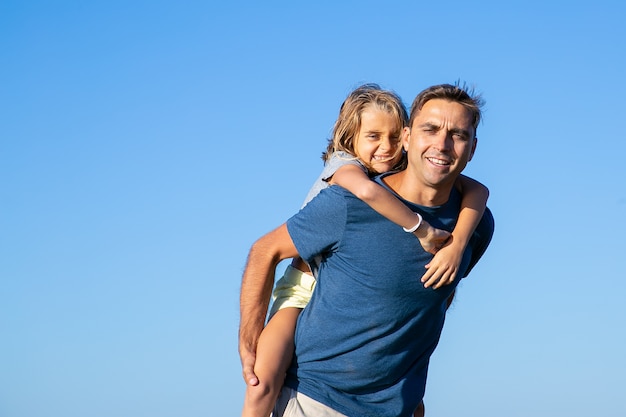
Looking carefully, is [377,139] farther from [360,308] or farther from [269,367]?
[269,367]

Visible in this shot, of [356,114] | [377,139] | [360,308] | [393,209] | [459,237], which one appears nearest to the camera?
[393,209]

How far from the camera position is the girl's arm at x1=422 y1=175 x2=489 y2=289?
4492 millimetres

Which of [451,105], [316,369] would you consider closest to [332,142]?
[451,105]

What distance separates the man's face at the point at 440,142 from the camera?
4.51 m

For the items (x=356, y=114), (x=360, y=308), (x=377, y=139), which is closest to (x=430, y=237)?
(x=360, y=308)

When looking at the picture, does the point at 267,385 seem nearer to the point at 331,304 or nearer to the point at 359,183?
the point at 331,304

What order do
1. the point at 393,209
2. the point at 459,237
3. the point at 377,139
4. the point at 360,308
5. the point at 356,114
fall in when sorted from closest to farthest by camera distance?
1. the point at 393,209
2. the point at 360,308
3. the point at 459,237
4. the point at 377,139
5. the point at 356,114

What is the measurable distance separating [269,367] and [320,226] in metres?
0.83

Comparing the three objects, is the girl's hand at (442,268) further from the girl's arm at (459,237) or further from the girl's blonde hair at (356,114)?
the girl's blonde hair at (356,114)

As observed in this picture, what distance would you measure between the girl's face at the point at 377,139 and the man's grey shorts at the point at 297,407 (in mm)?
2035

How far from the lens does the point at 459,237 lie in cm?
462

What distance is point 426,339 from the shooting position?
186 inches

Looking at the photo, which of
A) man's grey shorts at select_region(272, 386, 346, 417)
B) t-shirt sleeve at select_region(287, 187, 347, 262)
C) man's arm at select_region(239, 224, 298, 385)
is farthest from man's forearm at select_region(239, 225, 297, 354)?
man's grey shorts at select_region(272, 386, 346, 417)

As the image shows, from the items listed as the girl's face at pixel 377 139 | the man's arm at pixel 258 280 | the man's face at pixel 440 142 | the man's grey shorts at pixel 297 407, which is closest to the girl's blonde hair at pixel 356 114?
the girl's face at pixel 377 139
